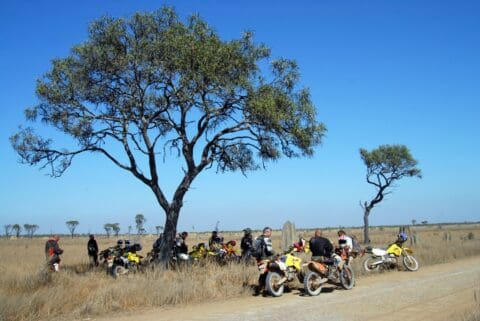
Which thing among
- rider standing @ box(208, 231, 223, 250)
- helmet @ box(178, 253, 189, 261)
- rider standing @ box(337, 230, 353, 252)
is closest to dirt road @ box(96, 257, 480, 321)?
rider standing @ box(337, 230, 353, 252)

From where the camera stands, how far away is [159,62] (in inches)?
704

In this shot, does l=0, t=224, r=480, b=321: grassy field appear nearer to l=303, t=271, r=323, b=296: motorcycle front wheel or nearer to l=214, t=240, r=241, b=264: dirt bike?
l=303, t=271, r=323, b=296: motorcycle front wheel

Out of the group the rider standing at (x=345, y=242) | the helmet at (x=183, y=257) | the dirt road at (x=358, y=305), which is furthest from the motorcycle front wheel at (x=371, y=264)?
the helmet at (x=183, y=257)

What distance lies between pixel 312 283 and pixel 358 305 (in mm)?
1906

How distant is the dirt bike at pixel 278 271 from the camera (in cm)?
1263

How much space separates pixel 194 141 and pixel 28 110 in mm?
6490

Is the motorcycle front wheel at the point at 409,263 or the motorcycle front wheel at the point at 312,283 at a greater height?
the motorcycle front wheel at the point at 409,263

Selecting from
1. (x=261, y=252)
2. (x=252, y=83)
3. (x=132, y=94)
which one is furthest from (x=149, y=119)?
(x=261, y=252)

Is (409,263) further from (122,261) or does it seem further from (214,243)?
(122,261)

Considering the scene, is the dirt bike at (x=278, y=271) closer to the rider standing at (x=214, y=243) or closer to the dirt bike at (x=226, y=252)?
the dirt bike at (x=226, y=252)

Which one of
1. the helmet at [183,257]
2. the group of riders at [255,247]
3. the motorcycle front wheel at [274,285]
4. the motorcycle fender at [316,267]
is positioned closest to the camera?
the motorcycle front wheel at [274,285]

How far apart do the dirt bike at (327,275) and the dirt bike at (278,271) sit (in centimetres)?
49

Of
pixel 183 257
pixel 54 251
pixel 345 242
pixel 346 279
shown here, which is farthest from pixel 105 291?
pixel 345 242

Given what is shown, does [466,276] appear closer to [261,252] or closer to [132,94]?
[261,252]
